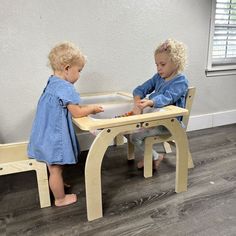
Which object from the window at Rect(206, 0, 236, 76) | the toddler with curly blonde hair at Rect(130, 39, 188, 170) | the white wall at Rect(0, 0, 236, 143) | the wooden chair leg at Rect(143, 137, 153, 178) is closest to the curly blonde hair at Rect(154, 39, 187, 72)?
the toddler with curly blonde hair at Rect(130, 39, 188, 170)

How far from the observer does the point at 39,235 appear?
100 cm

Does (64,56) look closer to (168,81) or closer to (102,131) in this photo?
(102,131)

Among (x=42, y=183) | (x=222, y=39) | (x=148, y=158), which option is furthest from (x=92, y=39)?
(x=222, y=39)

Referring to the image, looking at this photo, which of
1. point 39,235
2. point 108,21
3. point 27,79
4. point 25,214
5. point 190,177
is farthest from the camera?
point 108,21

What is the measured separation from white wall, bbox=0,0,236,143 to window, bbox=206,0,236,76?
0.08 meters

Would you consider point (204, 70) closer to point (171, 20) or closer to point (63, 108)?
point (171, 20)

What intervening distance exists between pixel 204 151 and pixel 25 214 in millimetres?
1295

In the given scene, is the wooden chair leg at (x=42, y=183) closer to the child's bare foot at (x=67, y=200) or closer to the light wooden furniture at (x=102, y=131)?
the child's bare foot at (x=67, y=200)

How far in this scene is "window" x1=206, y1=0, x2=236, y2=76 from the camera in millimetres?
2129

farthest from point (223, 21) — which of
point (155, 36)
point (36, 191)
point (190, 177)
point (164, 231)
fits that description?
point (36, 191)

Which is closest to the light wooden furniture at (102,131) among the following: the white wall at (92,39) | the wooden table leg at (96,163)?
the wooden table leg at (96,163)

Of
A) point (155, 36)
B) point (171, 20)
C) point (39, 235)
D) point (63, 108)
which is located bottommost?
point (39, 235)

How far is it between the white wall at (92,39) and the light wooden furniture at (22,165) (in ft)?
1.36

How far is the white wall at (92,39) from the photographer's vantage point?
1495mm
